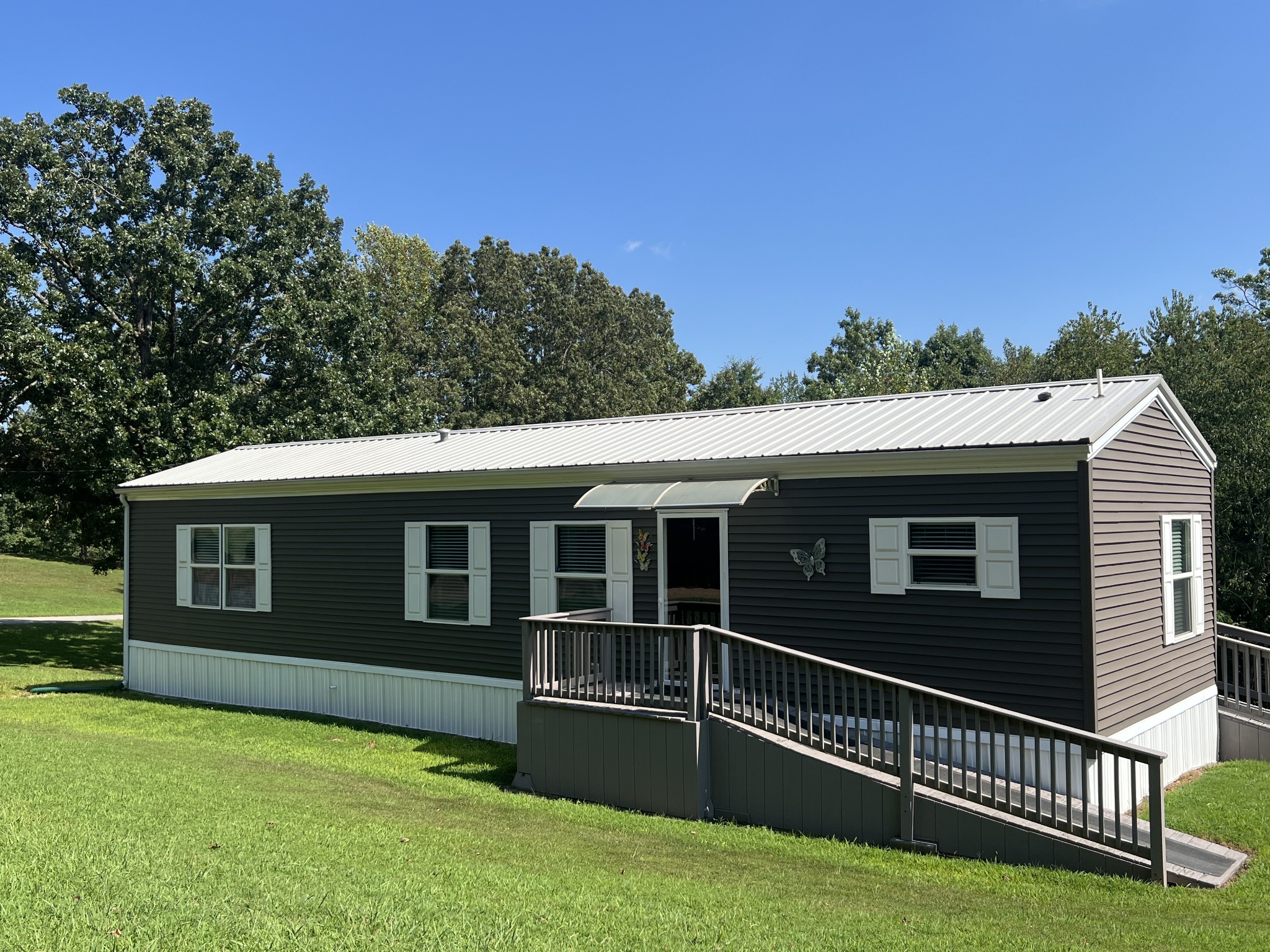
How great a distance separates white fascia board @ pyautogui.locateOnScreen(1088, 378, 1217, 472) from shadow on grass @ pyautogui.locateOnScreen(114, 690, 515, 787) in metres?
6.72

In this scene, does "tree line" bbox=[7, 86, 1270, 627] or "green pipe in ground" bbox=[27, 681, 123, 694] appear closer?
A: "green pipe in ground" bbox=[27, 681, 123, 694]

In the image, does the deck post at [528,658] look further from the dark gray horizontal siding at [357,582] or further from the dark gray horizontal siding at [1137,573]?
the dark gray horizontal siding at [1137,573]

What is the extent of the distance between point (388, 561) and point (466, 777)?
4023 mm

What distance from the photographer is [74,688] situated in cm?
1708

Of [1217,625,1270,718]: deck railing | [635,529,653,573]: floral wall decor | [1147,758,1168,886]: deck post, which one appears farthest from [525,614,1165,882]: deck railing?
[1217,625,1270,718]: deck railing

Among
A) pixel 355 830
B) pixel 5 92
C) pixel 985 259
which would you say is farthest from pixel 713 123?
pixel 355 830

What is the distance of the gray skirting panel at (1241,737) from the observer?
11.6 m

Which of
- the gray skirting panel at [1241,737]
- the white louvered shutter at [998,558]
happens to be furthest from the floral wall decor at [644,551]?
the gray skirting panel at [1241,737]

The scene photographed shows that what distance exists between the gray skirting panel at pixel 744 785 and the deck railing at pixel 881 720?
0.40ft

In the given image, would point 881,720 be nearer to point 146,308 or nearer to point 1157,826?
point 1157,826

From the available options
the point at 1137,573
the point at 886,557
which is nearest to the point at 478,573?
the point at 886,557

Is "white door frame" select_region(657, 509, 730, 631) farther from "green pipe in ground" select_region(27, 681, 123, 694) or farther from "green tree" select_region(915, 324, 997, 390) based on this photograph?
"green tree" select_region(915, 324, 997, 390)

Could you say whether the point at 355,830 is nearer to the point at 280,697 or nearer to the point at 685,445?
the point at 685,445

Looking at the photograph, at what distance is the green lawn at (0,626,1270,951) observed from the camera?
4957 mm
